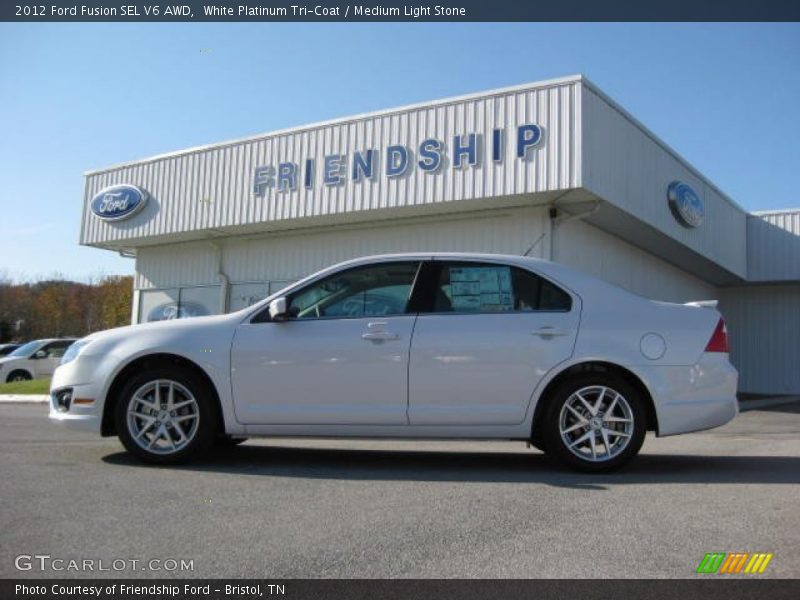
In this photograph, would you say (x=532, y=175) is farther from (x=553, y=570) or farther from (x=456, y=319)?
(x=553, y=570)

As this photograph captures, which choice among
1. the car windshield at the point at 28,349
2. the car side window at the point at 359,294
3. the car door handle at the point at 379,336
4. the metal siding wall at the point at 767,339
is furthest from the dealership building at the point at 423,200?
the car door handle at the point at 379,336

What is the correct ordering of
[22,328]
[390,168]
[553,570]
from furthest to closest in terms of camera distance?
[22,328] → [390,168] → [553,570]

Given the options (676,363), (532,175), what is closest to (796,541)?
(676,363)

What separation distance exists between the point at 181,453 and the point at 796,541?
404 centimetres

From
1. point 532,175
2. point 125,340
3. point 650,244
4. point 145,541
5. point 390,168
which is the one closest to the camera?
point 145,541

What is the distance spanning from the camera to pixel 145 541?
11.3 feet

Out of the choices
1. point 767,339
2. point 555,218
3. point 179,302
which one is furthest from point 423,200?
point 767,339

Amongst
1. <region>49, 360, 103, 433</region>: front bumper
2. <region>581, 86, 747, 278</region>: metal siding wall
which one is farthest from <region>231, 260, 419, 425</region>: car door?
<region>581, 86, 747, 278</region>: metal siding wall

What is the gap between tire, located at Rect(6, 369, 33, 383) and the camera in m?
21.0

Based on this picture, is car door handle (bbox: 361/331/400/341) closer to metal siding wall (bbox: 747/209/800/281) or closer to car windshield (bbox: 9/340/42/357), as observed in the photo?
car windshield (bbox: 9/340/42/357)

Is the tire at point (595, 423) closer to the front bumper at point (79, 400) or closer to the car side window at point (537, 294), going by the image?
the car side window at point (537, 294)

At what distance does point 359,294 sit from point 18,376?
61.7 ft

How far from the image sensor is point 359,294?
Result: 18.6 feet

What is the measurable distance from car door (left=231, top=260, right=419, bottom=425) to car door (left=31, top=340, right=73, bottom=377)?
1780cm
